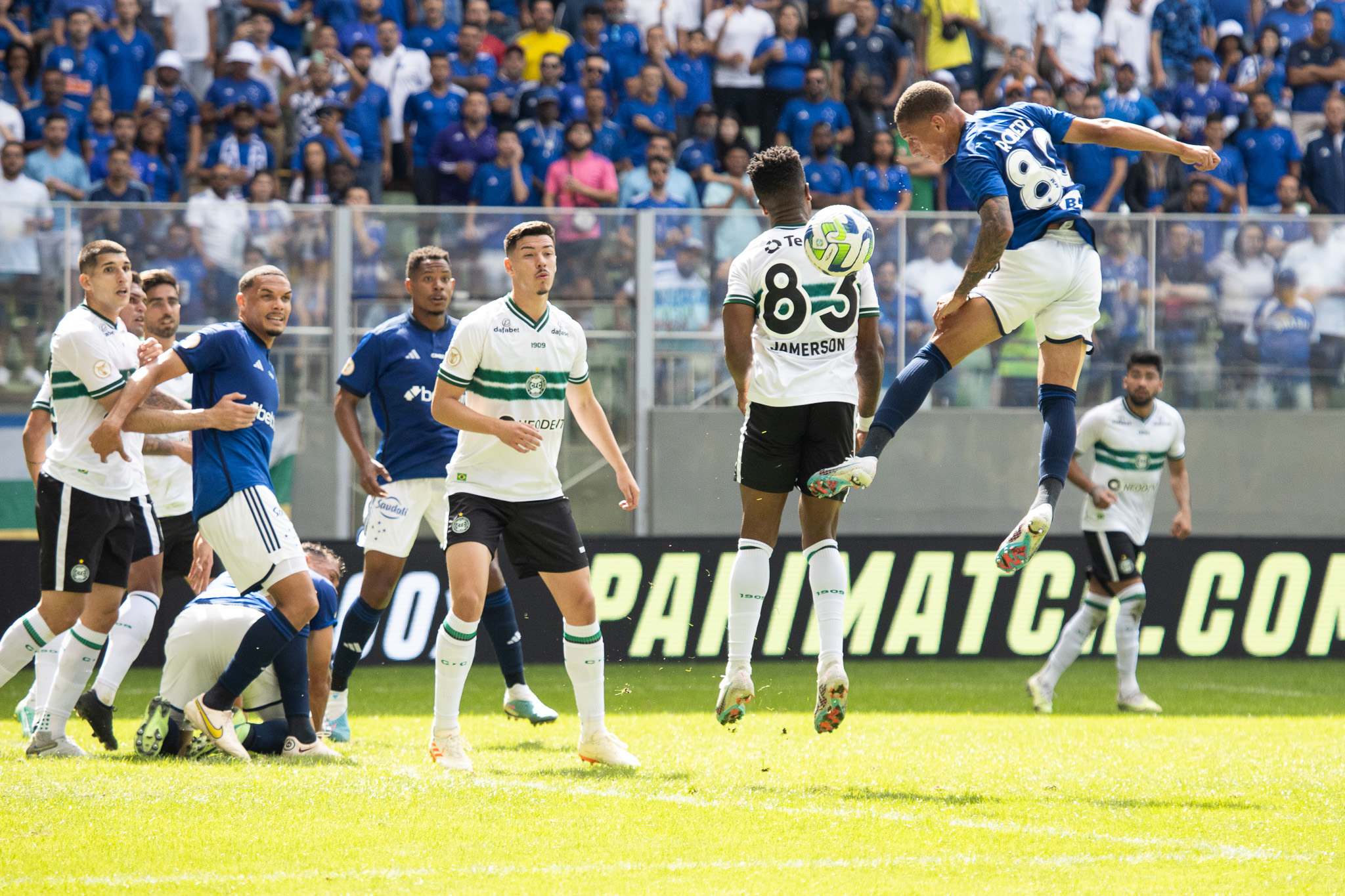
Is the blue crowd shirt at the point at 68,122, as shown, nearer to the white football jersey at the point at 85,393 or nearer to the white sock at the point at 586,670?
the white football jersey at the point at 85,393

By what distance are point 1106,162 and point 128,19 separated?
10.0 metres

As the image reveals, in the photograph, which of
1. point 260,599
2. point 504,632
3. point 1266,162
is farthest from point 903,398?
point 1266,162

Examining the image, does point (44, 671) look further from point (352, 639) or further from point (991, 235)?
point (991, 235)

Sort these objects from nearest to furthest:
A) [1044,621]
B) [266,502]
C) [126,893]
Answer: [126,893] < [266,502] < [1044,621]

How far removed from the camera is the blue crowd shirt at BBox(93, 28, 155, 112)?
14.9m

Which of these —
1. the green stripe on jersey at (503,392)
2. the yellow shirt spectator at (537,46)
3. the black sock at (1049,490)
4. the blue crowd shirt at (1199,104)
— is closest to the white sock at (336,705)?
Result: the green stripe on jersey at (503,392)

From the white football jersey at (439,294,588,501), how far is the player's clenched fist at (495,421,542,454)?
20 centimetres

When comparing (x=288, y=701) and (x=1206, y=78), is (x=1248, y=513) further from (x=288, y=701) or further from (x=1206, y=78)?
(x=288, y=701)

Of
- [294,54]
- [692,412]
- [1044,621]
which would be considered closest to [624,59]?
[294,54]

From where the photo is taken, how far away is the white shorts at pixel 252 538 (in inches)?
249

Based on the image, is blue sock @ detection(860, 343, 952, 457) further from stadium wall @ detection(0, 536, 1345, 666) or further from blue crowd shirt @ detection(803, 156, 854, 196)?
blue crowd shirt @ detection(803, 156, 854, 196)

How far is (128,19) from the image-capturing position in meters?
14.9

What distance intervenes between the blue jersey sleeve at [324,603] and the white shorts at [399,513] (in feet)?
1.56

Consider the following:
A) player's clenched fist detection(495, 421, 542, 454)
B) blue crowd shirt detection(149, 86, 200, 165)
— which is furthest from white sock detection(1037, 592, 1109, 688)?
blue crowd shirt detection(149, 86, 200, 165)
